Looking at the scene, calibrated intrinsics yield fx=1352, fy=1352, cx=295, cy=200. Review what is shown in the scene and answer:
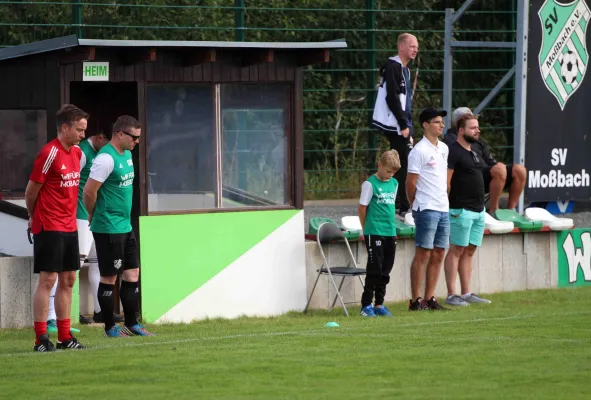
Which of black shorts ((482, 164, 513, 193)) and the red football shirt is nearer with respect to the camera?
the red football shirt

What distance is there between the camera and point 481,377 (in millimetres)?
9258

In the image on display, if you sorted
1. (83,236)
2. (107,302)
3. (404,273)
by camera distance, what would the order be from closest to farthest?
(107,302) < (83,236) < (404,273)

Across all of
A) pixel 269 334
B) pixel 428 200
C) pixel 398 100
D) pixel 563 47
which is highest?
pixel 563 47

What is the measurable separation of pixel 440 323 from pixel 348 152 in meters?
4.45

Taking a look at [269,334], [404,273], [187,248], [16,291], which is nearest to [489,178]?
[404,273]

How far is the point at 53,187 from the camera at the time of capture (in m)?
10.7

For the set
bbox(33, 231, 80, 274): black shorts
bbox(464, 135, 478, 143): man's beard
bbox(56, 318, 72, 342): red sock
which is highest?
bbox(464, 135, 478, 143): man's beard

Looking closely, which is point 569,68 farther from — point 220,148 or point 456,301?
point 220,148

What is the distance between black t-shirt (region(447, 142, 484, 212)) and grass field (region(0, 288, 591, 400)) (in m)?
2.07

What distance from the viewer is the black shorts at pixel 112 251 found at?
11.7 meters

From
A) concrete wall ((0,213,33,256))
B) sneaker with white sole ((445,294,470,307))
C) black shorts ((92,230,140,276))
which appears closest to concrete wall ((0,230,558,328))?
concrete wall ((0,213,33,256))

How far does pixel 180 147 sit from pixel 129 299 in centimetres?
266

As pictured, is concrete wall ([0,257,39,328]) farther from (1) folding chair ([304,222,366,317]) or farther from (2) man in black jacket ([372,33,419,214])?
(2) man in black jacket ([372,33,419,214])

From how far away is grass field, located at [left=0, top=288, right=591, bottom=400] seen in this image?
873 cm
